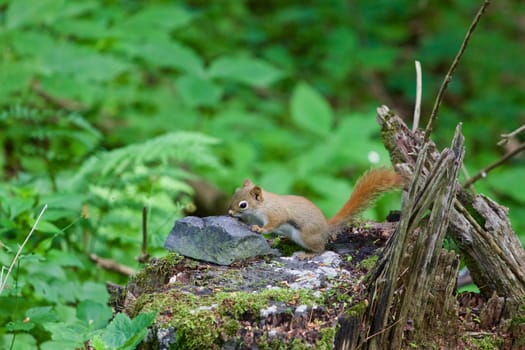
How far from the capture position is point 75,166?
16.2 feet

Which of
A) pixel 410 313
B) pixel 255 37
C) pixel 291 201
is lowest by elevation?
pixel 410 313

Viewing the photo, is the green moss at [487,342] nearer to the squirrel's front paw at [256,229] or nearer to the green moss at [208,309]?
the green moss at [208,309]

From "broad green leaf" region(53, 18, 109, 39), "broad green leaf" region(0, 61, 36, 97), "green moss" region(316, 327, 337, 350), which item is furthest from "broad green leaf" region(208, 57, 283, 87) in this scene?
"green moss" region(316, 327, 337, 350)

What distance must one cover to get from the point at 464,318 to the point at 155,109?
457cm

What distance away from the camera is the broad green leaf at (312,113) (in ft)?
16.9

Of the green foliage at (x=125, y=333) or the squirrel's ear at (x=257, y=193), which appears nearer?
the green foliage at (x=125, y=333)

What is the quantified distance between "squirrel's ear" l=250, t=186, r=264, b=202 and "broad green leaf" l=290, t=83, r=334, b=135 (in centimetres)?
232

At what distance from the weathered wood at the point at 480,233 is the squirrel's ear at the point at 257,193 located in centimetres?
55

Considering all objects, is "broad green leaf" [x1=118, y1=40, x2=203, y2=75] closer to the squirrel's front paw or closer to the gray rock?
the squirrel's front paw

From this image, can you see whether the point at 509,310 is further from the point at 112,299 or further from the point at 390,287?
the point at 112,299

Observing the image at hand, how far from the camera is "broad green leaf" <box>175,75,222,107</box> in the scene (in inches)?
204

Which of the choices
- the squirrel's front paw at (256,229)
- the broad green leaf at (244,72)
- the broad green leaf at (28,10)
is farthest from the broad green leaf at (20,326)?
the broad green leaf at (244,72)

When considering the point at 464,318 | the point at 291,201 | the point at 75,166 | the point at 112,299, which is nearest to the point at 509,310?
the point at 464,318

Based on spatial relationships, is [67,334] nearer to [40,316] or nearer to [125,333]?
[40,316]
